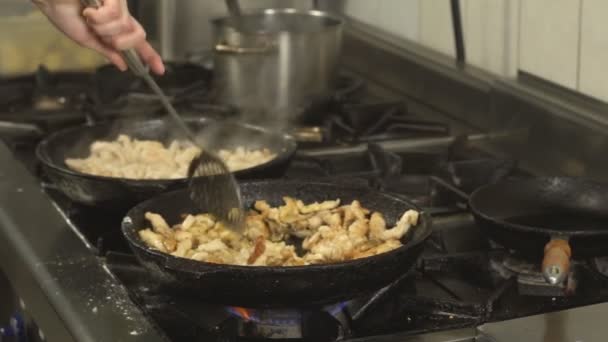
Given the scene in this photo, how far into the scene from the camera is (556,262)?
3.56 feet

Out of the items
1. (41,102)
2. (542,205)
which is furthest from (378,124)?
(41,102)

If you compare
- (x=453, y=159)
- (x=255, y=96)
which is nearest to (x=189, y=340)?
(x=453, y=159)

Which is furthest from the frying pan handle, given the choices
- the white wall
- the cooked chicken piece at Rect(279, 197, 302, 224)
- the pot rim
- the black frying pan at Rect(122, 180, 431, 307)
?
the pot rim

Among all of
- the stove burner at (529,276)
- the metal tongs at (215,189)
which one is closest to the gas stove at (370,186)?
the stove burner at (529,276)

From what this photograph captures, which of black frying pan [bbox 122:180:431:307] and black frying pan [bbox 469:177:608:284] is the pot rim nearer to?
black frying pan [bbox 469:177:608:284]

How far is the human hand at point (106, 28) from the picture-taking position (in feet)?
3.96

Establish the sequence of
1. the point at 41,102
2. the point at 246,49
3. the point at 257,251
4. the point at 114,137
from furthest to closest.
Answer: the point at 41,102 < the point at 246,49 < the point at 114,137 < the point at 257,251

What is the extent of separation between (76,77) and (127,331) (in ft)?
3.79

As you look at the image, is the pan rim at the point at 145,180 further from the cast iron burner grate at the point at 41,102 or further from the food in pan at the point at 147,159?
the cast iron burner grate at the point at 41,102

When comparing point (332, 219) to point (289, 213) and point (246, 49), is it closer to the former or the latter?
point (289, 213)

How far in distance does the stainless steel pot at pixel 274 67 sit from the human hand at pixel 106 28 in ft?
1.44

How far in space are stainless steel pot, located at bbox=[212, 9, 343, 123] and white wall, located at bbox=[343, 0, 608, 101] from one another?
0.63 feet

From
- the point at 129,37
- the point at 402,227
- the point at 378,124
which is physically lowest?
the point at 378,124

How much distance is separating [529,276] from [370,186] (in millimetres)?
323
